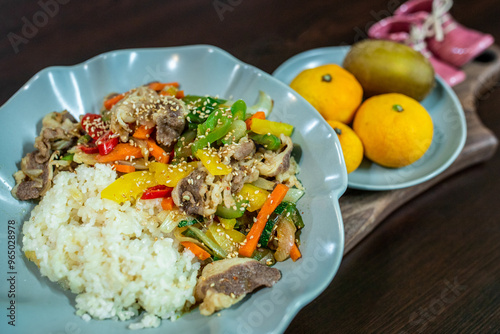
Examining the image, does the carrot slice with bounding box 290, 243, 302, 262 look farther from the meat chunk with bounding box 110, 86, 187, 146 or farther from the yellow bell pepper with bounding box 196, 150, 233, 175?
the meat chunk with bounding box 110, 86, 187, 146

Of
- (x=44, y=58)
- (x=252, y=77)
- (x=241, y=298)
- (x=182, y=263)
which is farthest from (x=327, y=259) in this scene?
(x=44, y=58)

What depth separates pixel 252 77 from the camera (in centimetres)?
254

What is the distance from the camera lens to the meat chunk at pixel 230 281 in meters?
1.61

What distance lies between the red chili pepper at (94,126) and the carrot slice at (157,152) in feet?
1.03

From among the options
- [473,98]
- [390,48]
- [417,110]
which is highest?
[390,48]

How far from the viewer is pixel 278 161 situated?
2006mm

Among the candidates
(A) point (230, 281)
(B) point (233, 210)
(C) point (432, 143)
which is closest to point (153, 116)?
(B) point (233, 210)

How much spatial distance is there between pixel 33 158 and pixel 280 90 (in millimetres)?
1492

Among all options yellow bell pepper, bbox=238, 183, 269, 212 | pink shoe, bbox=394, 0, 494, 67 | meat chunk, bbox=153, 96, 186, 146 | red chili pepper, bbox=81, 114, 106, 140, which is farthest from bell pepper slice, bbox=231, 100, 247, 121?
pink shoe, bbox=394, 0, 494, 67

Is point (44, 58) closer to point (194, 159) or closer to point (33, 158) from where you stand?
point (33, 158)

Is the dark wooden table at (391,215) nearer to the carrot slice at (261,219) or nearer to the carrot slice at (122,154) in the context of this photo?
the carrot slice at (261,219)

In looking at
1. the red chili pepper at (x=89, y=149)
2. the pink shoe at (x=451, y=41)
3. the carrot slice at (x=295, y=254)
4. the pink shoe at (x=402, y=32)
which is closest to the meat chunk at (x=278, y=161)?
the carrot slice at (x=295, y=254)

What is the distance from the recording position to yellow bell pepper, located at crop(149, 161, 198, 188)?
1930 millimetres

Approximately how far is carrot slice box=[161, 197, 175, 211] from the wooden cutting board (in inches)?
43.1
